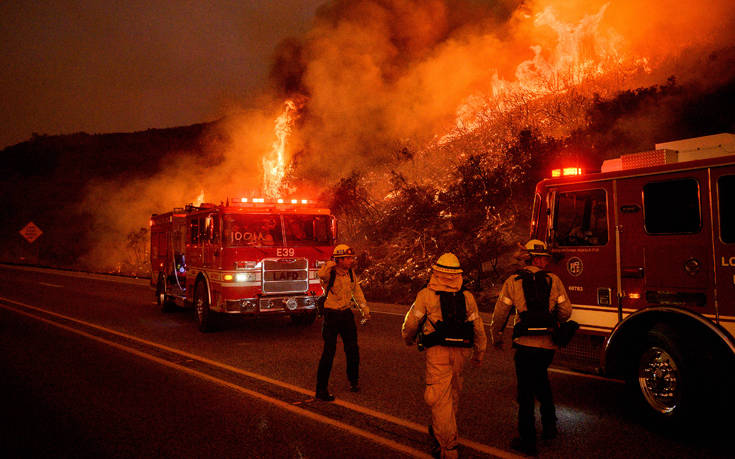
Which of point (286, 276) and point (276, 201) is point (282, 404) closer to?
point (286, 276)

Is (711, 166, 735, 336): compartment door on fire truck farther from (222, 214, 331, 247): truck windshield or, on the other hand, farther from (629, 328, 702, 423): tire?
(222, 214, 331, 247): truck windshield

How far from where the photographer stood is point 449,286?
4.15m

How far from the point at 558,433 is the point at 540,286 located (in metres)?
1.39

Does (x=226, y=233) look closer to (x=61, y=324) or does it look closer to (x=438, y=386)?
(x=61, y=324)

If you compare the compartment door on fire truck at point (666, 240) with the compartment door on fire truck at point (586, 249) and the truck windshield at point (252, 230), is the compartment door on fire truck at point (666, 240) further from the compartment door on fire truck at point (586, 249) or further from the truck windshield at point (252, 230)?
the truck windshield at point (252, 230)

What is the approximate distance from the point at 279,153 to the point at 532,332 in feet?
88.7

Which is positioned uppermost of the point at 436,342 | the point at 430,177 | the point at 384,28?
the point at 384,28

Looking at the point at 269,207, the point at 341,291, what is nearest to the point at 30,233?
the point at 269,207

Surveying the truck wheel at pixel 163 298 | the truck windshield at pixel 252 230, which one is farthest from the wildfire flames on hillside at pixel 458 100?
the truck windshield at pixel 252 230

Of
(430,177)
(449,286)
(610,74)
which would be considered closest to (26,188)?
(430,177)

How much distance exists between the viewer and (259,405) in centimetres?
576

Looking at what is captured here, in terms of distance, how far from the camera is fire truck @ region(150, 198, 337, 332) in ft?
33.3

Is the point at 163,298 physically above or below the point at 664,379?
above

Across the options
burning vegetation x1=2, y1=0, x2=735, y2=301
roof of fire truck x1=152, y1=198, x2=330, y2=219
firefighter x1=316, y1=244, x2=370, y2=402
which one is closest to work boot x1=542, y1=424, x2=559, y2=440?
firefighter x1=316, y1=244, x2=370, y2=402
